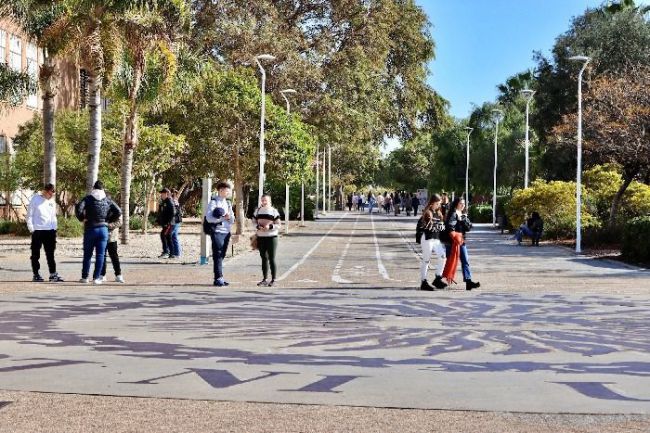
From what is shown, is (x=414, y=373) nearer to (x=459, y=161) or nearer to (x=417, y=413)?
(x=417, y=413)

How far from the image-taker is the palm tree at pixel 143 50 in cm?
2691

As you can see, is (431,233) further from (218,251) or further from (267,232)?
(218,251)

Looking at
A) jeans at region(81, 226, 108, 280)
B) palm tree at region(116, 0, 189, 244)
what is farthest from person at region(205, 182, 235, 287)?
palm tree at region(116, 0, 189, 244)

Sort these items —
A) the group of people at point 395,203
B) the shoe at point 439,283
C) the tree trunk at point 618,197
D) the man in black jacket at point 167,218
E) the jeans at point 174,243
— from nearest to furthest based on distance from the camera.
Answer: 1. the shoe at point 439,283
2. the man in black jacket at point 167,218
3. the jeans at point 174,243
4. the tree trunk at point 618,197
5. the group of people at point 395,203

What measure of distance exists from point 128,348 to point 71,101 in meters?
45.1

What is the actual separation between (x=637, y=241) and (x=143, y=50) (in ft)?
44.4

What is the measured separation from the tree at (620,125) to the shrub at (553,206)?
151cm

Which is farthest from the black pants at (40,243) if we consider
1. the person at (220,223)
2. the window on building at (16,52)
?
the window on building at (16,52)

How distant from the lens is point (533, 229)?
35656 millimetres

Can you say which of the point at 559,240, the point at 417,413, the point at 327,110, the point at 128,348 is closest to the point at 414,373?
the point at 417,413

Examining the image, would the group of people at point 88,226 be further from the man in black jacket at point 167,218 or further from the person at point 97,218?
the man in black jacket at point 167,218

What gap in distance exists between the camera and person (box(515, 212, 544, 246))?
116ft

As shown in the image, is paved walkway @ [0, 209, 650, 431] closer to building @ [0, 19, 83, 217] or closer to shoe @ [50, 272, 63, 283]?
shoe @ [50, 272, 63, 283]

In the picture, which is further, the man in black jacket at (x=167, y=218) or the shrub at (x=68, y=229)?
the shrub at (x=68, y=229)
